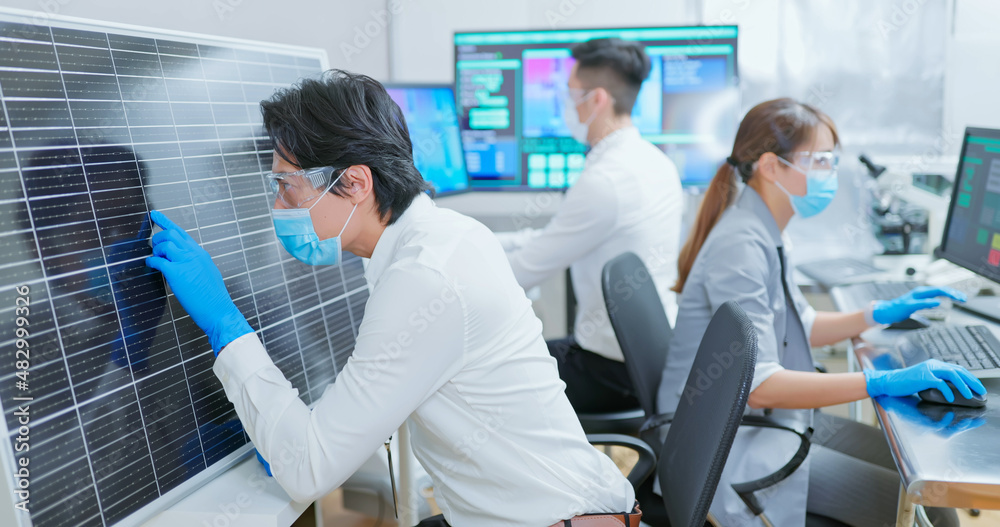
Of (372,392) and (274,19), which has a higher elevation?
(274,19)

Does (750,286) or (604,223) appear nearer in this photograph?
(750,286)

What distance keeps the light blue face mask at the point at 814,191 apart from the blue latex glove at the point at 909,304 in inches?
11.7

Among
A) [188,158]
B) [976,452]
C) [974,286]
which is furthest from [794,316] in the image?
[188,158]

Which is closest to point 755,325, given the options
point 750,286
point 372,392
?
point 750,286

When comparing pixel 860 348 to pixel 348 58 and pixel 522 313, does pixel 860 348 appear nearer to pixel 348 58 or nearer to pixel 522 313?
pixel 522 313

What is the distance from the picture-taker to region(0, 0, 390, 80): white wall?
1.41 meters

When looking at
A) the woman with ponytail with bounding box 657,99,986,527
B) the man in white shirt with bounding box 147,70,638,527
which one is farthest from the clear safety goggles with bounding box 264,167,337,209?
the woman with ponytail with bounding box 657,99,986,527

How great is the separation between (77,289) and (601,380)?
134 cm

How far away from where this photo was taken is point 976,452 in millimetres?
1060

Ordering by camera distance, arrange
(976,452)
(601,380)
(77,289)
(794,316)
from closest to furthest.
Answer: (77,289) < (976,452) < (794,316) < (601,380)

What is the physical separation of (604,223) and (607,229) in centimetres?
2

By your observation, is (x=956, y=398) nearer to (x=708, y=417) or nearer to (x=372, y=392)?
(x=708, y=417)

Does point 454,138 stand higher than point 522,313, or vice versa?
point 454,138

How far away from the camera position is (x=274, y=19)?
2.06m
